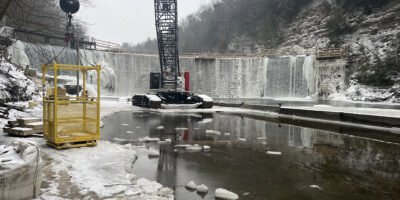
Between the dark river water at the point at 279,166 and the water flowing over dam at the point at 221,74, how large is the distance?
31360mm

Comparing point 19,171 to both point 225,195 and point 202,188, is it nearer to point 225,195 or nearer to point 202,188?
point 202,188

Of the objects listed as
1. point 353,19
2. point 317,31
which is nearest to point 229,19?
point 317,31

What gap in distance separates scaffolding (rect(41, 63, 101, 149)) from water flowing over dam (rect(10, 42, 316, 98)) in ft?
97.1

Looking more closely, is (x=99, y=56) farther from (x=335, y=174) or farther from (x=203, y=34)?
(x=203, y=34)

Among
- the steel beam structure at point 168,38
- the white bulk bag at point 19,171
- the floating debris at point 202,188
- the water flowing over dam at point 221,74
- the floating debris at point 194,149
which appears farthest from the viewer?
the water flowing over dam at point 221,74

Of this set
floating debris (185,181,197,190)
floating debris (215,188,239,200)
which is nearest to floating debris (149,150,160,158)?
floating debris (185,181,197,190)

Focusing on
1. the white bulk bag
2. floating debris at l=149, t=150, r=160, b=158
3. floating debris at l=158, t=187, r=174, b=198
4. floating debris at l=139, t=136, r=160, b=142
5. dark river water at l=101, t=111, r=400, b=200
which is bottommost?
dark river water at l=101, t=111, r=400, b=200

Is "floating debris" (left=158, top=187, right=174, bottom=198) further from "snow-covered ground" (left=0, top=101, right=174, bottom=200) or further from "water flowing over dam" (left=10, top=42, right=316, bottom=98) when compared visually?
"water flowing over dam" (left=10, top=42, right=316, bottom=98)

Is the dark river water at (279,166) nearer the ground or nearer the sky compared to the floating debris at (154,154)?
nearer the ground

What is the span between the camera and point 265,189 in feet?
14.1

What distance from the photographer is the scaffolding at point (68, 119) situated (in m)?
6.27

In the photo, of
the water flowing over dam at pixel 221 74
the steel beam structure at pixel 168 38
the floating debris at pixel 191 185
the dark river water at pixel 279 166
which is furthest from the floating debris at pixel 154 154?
the water flowing over dam at pixel 221 74

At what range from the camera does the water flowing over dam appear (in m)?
38.6

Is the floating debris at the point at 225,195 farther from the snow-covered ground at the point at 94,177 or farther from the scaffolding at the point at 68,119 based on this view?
the scaffolding at the point at 68,119
